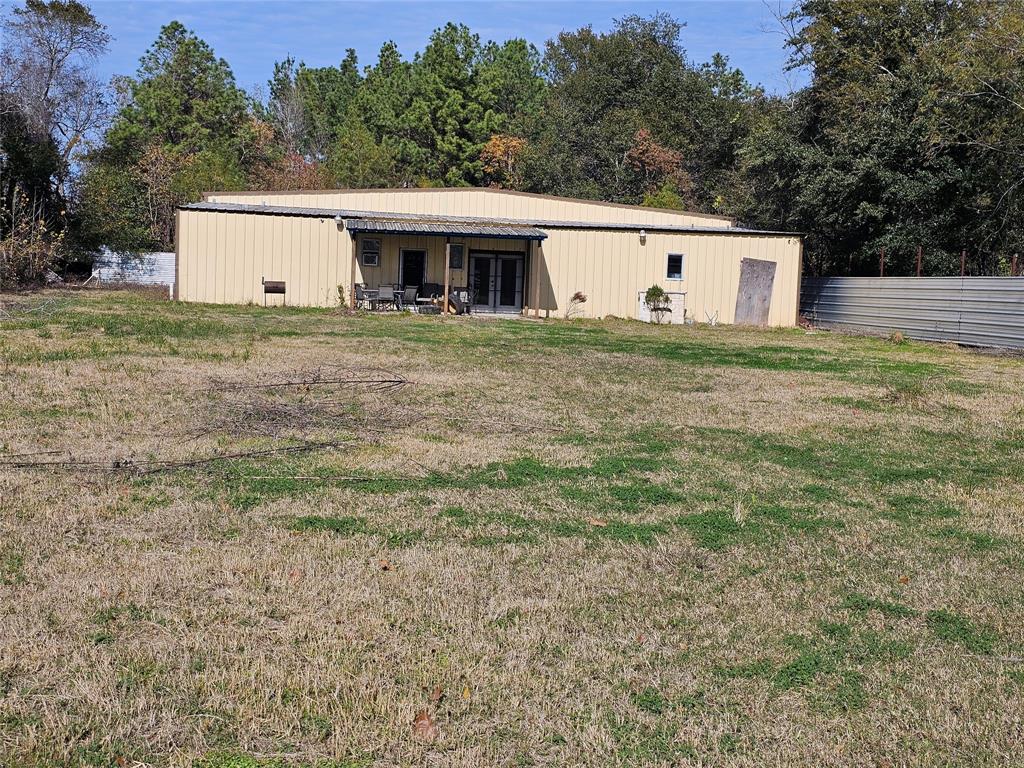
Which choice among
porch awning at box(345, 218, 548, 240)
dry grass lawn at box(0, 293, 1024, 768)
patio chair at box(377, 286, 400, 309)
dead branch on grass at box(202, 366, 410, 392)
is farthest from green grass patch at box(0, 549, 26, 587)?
patio chair at box(377, 286, 400, 309)

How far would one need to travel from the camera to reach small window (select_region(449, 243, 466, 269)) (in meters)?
25.7

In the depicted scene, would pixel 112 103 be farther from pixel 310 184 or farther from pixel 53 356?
pixel 53 356

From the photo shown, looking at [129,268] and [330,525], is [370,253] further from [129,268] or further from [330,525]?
[330,525]

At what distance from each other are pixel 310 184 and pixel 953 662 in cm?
4391

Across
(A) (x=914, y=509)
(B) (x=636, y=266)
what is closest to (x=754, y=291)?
(B) (x=636, y=266)

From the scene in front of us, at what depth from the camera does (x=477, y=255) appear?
86.5 ft

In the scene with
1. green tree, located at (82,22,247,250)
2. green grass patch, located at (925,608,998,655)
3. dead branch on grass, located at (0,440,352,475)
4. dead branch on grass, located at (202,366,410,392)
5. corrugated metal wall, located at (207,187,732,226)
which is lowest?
green grass patch, located at (925,608,998,655)

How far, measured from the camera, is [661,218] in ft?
93.5

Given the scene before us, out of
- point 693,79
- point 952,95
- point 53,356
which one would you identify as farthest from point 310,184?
point 53,356

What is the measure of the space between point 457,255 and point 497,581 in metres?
22.1

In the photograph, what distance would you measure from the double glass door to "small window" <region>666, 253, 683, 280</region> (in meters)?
4.01

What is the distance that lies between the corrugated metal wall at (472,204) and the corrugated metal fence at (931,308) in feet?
15.2

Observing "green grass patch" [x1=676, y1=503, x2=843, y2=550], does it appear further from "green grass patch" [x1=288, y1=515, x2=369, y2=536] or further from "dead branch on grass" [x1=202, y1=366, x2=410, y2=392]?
"dead branch on grass" [x1=202, y1=366, x2=410, y2=392]

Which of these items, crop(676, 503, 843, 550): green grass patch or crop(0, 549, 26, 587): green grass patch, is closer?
crop(0, 549, 26, 587): green grass patch
